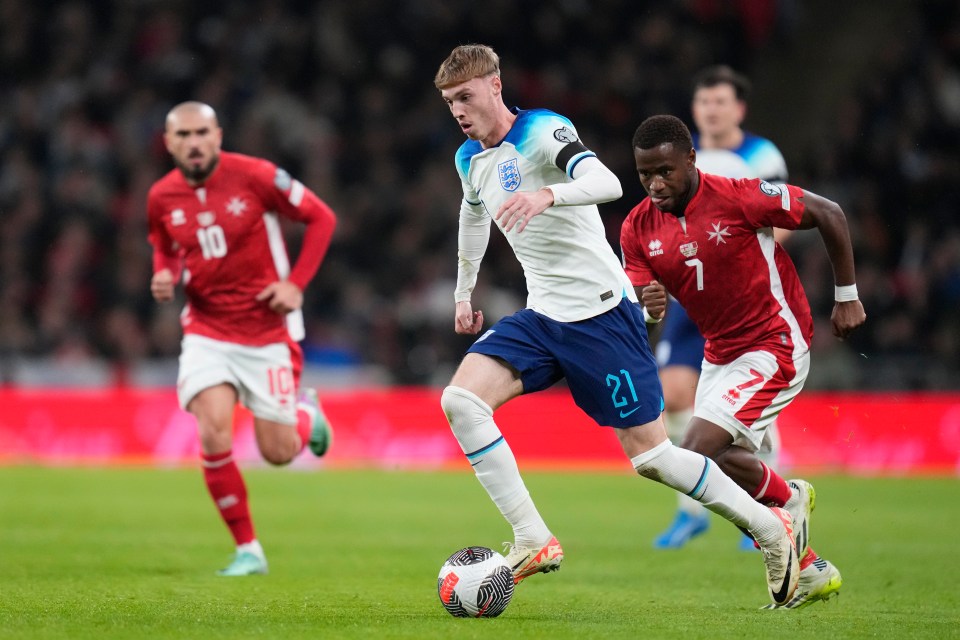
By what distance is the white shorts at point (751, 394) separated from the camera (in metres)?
6.20

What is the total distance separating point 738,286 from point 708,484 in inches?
37.9

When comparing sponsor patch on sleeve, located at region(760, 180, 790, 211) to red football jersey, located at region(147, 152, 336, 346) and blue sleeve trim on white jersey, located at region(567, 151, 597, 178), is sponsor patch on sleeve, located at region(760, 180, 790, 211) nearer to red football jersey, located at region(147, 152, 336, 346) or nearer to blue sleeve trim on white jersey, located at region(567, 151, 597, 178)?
blue sleeve trim on white jersey, located at region(567, 151, 597, 178)

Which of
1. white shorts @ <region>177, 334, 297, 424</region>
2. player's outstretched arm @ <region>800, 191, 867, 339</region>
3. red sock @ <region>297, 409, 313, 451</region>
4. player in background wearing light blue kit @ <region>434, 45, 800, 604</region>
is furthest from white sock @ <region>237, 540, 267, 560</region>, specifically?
player's outstretched arm @ <region>800, 191, 867, 339</region>

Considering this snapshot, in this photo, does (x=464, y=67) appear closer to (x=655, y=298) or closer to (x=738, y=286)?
(x=655, y=298)

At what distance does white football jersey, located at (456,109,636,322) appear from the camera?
19.2 feet

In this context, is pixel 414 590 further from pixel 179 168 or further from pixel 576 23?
pixel 576 23

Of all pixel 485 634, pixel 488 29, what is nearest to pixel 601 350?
pixel 485 634

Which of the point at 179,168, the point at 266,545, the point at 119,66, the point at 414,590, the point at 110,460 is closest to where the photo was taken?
the point at 414,590

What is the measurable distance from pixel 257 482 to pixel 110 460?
271 centimetres

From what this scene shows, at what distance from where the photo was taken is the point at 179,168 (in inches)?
314

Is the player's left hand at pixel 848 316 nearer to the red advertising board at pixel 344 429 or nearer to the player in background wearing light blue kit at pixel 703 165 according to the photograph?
the player in background wearing light blue kit at pixel 703 165

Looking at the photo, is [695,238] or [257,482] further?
[257,482]

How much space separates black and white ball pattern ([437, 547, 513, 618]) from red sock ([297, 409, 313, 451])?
2985 mm

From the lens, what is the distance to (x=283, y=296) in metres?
7.79
